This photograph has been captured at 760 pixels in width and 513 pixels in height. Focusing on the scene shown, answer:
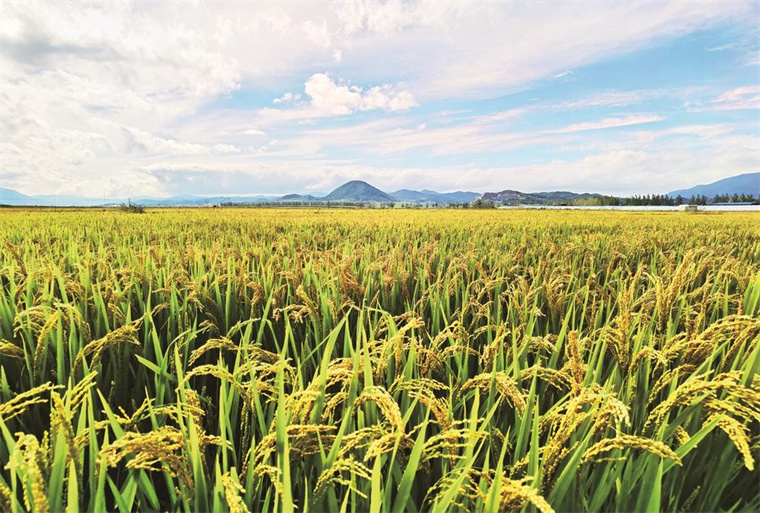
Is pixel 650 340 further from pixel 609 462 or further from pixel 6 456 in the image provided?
pixel 6 456

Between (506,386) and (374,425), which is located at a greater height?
(506,386)

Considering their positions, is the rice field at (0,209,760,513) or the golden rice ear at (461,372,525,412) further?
the golden rice ear at (461,372,525,412)

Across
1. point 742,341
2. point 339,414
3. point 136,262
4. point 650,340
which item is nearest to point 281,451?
point 339,414

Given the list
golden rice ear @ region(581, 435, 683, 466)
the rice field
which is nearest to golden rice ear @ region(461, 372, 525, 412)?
the rice field

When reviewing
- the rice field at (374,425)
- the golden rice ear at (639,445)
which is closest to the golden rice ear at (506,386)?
the rice field at (374,425)

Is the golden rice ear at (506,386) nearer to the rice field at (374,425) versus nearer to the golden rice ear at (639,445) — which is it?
the rice field at (374,425)

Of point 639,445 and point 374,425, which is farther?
point 374,425

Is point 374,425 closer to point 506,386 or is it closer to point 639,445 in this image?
point 506,386

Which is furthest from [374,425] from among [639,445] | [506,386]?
[639,445]

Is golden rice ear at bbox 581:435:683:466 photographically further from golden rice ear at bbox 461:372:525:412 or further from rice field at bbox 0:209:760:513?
golden rice ear at bbox 461:372:525:412

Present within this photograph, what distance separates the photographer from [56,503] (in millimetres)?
1050

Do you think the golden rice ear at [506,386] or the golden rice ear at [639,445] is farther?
the golden rice ear at [506,386]

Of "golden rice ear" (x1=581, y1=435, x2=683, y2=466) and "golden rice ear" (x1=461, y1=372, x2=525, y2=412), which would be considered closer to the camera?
"golden rice ear" (x1=581, y1=435, x2=683, y2=466)

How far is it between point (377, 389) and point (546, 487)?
62 cm
